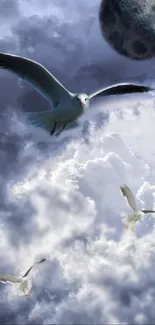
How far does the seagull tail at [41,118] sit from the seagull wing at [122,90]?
2.14m

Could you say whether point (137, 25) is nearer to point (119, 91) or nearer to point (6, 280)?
point (119, 91)

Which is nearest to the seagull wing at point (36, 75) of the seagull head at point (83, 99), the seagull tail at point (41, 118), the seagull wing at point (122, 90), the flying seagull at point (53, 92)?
the flying seagull at point (53, 92)

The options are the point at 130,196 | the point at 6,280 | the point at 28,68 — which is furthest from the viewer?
the point at 6,280

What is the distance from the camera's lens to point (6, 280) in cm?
2250

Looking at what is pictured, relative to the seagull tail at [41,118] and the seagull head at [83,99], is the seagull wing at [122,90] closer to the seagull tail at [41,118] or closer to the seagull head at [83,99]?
the seagull head at [83,99]

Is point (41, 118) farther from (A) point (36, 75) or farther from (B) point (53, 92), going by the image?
(A) point (36, 75)

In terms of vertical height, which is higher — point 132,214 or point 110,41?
point 110,41

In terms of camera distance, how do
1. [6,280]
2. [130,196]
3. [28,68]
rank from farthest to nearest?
[6,280]
[130,196]
[28,68]

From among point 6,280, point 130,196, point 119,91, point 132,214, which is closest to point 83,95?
point 119,91

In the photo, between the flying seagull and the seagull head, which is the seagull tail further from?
the seagull head

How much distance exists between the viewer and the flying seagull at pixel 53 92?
53.5 feet

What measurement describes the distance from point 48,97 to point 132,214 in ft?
20.1

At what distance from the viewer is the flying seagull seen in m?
16.3

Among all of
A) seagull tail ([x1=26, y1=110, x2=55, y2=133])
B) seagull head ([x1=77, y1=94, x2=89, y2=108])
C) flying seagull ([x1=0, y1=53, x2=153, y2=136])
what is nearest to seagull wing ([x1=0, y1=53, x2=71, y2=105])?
flying seagull ([x1=0, y1=53, x2=153, y2=136])
